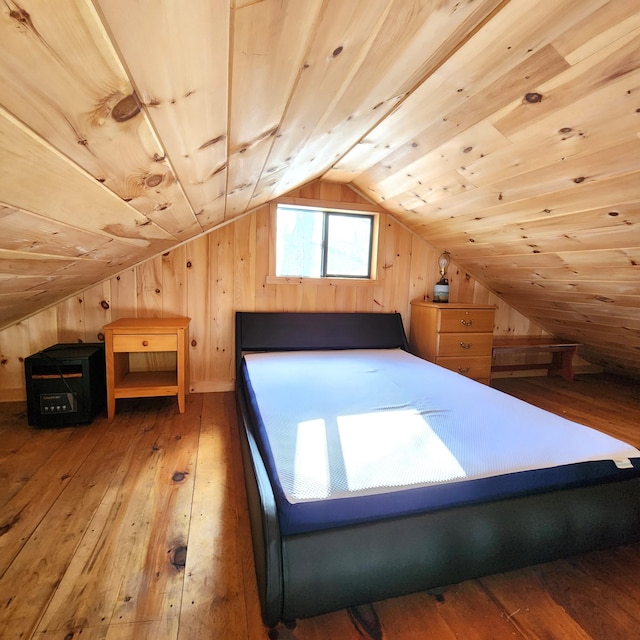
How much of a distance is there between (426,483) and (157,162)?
4.02 feet

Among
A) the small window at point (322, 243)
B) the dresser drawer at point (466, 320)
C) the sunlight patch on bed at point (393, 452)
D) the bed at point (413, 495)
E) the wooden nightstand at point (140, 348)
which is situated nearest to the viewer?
the bed at point (413, 495)

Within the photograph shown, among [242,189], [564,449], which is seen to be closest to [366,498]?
[564,449]

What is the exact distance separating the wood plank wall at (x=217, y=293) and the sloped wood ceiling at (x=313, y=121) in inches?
12.5

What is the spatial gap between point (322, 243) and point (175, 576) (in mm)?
2589

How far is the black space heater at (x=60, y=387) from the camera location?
2066 millimetres

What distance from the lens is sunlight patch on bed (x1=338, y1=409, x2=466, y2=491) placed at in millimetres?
1051

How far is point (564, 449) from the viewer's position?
125cm

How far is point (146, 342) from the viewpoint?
2258mm

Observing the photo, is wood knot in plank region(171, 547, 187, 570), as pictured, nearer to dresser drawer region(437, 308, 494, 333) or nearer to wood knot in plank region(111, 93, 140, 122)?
wood knot in plank region(111, 93, 140, 122)

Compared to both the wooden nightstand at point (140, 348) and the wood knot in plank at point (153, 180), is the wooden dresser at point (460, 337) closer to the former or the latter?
the wooden nightstand at point (140, 348)

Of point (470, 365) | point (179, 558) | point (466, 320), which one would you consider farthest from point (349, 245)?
point (179, 558)

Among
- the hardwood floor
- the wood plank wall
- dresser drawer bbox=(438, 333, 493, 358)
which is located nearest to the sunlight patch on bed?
the hardwood floor

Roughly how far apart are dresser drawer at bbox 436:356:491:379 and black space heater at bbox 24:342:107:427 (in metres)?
2.59

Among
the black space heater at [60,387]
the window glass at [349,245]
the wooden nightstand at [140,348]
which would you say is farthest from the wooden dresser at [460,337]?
the black space heater at [60,387]
